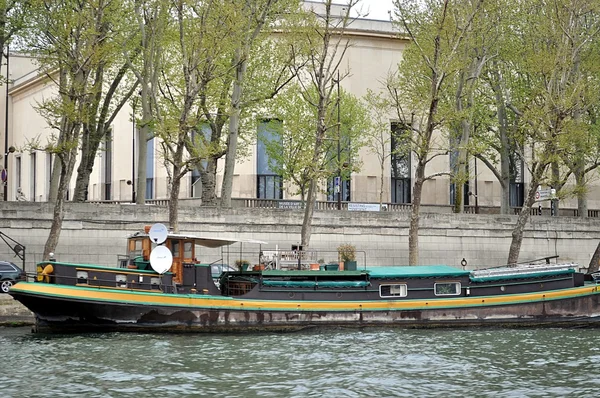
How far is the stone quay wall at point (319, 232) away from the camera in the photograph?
4294 cm

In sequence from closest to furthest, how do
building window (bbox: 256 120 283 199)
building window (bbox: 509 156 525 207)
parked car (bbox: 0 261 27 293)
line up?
1. parked car (bbox: 0 261 27 293)
2. building window (bbox: 256 120 283 199)
3. building window (bbox: 509 156 525 207)

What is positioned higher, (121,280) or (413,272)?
(413,272)

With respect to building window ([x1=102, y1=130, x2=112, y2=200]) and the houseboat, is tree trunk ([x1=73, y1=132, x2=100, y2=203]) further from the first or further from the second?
building window ([x1=102, y1=130, x2=112, y2=200])

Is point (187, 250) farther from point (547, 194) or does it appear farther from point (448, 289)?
point (547, 194)

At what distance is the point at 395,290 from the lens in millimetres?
35312

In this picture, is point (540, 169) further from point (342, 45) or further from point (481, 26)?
point (342, 45)

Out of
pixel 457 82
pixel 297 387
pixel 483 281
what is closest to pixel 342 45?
pixel 457 82

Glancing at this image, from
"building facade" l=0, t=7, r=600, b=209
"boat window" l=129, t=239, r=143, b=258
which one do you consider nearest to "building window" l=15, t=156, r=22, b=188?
"building facade" l=0, t=7, r=600, b=209

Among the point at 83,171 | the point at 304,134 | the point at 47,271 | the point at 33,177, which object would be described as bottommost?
the point at 47,271

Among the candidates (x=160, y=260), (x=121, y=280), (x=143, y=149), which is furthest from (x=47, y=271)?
(x=143, y=149)

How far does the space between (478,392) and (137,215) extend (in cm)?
2499

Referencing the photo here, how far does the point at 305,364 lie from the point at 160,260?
26.7 feet

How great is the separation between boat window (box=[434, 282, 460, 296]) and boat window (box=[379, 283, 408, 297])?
3.79 feet

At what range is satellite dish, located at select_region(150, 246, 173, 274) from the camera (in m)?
32.7
